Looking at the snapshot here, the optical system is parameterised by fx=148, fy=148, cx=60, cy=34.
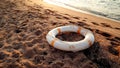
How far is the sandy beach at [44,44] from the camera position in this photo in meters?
2.97

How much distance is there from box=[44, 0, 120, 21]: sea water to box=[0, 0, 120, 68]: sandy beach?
887mm

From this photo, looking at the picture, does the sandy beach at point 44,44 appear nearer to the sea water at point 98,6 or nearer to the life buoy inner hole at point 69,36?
the life buoy inner hole at point 69,36

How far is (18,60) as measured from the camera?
3.07 meters

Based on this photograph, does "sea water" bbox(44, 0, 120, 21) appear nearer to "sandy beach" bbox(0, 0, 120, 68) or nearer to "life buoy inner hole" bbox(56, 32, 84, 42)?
"sandy beach" bbox(0, 0, 120, 68)

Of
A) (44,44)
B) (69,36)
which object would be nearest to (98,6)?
(69,36)

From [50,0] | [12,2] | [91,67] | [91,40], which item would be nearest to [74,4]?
[50,0]

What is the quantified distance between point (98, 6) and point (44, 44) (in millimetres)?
4238

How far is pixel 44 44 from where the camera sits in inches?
140

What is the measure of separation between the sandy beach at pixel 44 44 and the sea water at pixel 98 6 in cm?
89

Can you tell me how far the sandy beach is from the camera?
297 cm

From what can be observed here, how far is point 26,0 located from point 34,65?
492 cm

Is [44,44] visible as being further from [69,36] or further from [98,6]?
[98,6]

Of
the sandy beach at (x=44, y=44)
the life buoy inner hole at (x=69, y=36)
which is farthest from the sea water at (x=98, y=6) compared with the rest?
the life buoy inner hole at (x=69, y=36)

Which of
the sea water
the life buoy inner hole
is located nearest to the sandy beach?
the life buoy inner hole
